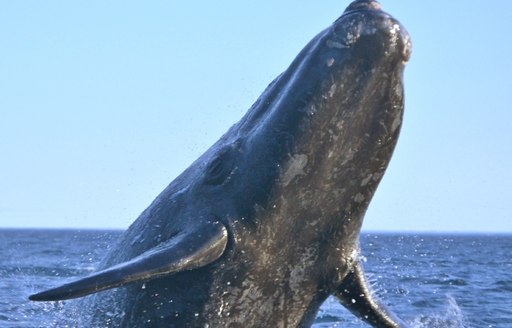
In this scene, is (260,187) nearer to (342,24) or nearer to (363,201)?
(363,201)

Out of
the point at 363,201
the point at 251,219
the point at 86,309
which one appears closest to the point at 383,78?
the point at 363,201

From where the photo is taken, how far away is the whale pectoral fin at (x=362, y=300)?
28.1ft

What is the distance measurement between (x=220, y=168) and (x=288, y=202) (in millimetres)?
761

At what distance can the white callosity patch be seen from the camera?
782 cm

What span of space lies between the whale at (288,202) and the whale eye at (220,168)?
0.04 ft

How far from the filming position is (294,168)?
25.7 ft

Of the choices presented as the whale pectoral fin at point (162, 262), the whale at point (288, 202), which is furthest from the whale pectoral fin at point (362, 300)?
the whale pectoral fin at point (162, 262)

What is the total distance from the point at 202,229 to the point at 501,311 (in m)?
17.0

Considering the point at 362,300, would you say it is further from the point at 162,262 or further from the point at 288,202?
the point at 162,262

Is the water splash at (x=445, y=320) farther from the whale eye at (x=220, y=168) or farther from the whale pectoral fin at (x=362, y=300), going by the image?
the whale eye at (x=220, y=168)

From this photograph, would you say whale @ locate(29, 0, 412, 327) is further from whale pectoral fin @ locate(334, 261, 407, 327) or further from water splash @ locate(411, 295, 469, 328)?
water splash @ locate(411, 295, 469, 328)

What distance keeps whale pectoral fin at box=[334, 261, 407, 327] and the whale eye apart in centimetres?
136

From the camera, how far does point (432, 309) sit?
24.1 metres

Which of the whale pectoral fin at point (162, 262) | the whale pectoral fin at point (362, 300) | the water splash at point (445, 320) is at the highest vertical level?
the whale pectoral fin at point (162, 262)
